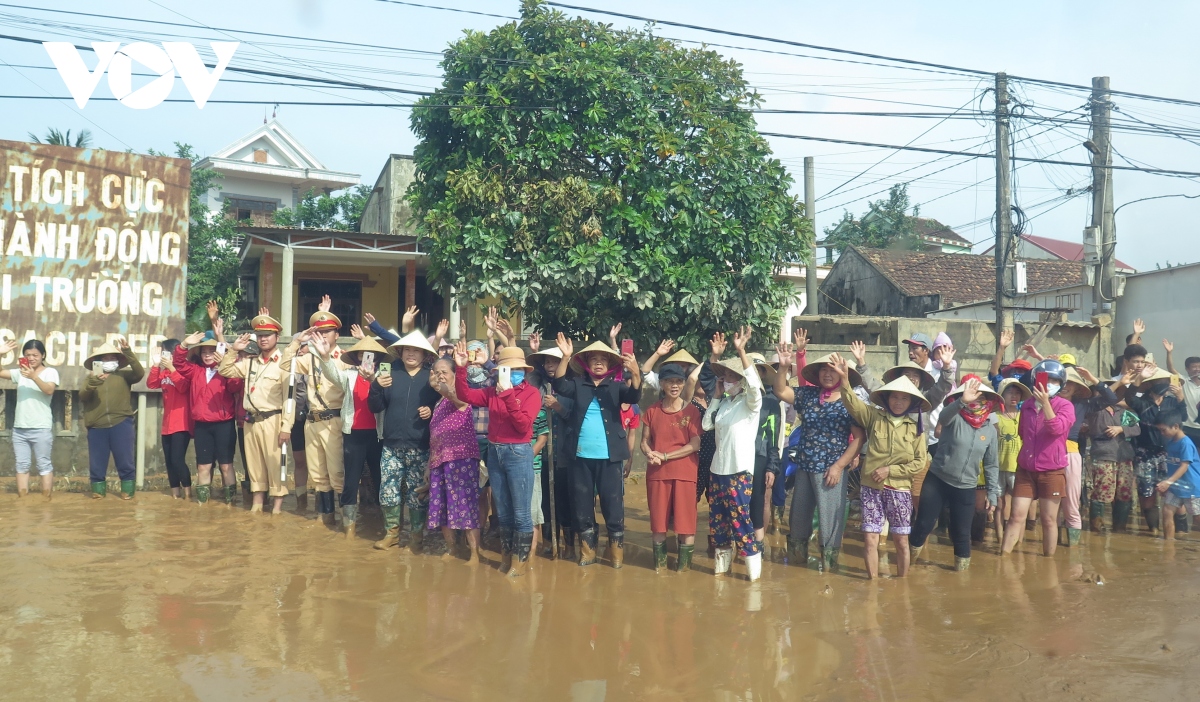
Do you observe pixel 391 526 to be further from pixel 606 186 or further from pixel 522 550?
pixel 606 186

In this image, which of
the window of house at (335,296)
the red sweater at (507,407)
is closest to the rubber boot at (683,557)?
the red sweater at (507,407)

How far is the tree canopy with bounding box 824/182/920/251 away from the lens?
108 ft

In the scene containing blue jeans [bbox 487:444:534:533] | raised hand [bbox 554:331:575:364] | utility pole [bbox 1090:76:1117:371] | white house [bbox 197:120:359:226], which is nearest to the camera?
blue jeans [bbox 487:444:534:533]

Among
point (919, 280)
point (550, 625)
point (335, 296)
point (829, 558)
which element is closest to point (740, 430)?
point (829, 558)

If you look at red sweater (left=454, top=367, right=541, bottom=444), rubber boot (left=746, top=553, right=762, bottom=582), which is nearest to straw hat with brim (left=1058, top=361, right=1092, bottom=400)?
rubber boot (left=746, top=553, right=762, bottom=582)

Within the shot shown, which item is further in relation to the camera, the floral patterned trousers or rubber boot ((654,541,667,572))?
rubber boot ((654,541,667,572))

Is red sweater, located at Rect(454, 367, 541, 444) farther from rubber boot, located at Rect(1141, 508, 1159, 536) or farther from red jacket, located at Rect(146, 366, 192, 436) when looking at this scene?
rubber boot, located at Rect(1141, 508, 1159, 536)

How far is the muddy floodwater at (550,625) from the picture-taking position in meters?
4.93

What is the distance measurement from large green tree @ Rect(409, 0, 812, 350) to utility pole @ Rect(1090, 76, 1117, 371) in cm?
734

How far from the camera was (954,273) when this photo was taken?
27.2 m

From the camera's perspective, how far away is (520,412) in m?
7.05

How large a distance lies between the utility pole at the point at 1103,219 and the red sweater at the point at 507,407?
44.2ft

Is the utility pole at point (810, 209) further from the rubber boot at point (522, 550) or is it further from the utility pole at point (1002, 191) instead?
the rubber boot at point (522, 550)

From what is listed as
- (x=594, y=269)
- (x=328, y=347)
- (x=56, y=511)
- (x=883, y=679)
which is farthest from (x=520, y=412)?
(x=594, y=269)
